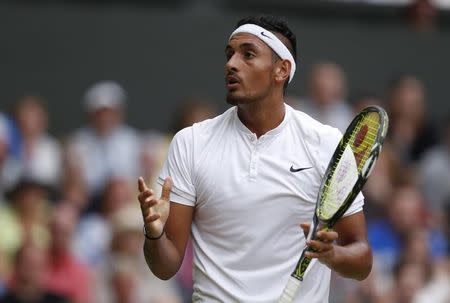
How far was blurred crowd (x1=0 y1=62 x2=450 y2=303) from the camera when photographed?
8.95 m

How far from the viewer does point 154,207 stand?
543 centimetres

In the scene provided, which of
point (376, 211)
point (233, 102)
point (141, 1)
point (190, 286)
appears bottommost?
point (190, 286)

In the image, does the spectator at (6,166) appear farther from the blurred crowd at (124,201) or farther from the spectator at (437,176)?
the spectator at (437,176)

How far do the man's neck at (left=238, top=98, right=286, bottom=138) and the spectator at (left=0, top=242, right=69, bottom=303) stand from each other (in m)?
3.40

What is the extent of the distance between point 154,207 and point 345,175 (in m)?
0.79

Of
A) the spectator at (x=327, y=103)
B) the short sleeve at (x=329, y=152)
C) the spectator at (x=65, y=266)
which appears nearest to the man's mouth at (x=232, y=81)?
the short sleeve at (x=329, y=152)

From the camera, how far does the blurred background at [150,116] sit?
9117mm

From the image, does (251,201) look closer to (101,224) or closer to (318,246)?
(318,246)

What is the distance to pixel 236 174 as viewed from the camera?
18.3 feet

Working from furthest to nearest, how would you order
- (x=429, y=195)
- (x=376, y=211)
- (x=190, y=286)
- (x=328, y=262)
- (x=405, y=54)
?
(x=405, y=54), (x=429, y=195), (x=376, y=211), (x=190, y=286), (x=328, y=262)

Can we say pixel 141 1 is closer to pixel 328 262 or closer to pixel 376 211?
pixel 376 211

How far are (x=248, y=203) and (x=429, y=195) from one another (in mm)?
5584

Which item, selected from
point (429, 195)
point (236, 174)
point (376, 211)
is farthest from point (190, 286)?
point (236, 174)

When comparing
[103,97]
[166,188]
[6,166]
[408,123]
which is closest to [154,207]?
[166,188]
